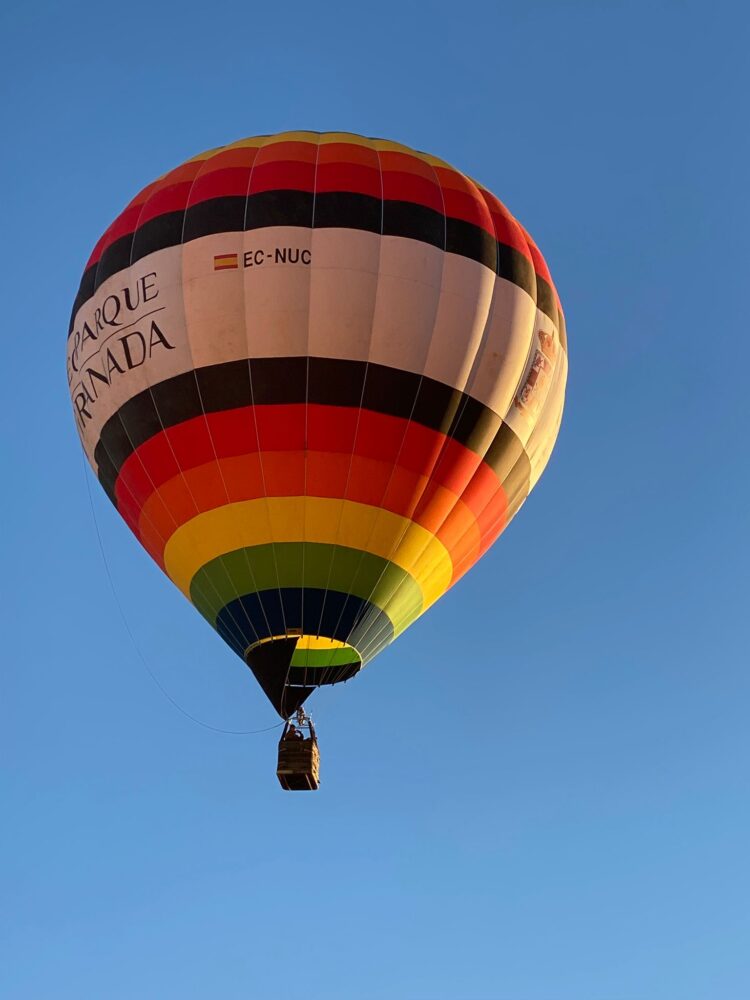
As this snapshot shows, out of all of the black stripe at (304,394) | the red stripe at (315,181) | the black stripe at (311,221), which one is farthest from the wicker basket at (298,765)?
the red stripe at (315,181)

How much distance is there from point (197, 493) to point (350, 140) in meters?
4.63

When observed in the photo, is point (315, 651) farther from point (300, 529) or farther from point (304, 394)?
point (304, 394)

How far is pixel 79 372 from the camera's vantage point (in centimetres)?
1811

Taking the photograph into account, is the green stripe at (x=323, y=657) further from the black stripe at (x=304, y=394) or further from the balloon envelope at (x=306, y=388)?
the black stripe at (x=304, y=394)

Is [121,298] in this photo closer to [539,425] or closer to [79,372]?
[79,372]

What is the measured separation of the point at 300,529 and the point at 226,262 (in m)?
2.98

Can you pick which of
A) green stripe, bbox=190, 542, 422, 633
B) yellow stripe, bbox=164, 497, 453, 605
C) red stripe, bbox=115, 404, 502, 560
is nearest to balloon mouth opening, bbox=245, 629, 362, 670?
green stripe, bbox=190, 542, 422, 633

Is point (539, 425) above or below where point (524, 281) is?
below

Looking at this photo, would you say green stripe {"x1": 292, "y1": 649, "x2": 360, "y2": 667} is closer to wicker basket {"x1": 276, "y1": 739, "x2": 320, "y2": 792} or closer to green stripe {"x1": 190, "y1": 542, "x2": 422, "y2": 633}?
green stripe {"x1": 190, "y1": 542, "x2": 422, "y2": 633}

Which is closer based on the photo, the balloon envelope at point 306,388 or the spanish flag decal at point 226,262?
the balloon envelope at point 306,388

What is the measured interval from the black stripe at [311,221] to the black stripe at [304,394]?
5.14 ft

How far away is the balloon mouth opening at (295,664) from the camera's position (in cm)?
1683

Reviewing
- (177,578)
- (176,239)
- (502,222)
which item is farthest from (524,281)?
(177,578)

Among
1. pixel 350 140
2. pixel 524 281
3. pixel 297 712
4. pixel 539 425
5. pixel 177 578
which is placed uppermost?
pixel 350 140
